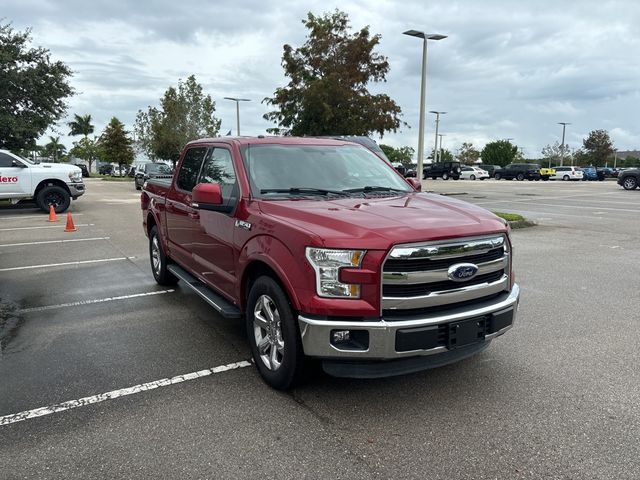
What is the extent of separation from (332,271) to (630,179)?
33.7m

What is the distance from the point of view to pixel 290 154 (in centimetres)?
464

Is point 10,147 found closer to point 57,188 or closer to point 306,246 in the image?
point 57,188

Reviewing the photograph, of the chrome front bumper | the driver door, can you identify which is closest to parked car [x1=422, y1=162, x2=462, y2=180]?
the driver door

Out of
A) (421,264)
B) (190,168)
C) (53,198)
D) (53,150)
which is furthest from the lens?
(53,150)

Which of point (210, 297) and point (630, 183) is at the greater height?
point (630, 183)

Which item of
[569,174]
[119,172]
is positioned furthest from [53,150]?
[569,174]

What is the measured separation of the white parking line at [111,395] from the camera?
338 cm

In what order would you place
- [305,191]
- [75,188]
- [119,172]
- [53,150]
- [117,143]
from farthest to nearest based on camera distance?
[53,150] → [119,172] → [117,143] → [75,188] → [305,191]

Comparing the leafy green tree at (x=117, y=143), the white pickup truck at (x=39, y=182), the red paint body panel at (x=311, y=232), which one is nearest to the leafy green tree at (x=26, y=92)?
the white pickup truck at (x=39, y=182)

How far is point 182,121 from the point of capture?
42.2 metres

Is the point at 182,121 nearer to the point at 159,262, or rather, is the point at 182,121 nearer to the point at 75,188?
the point at 75,188

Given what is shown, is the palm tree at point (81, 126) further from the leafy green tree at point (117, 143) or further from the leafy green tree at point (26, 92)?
the leafy green tree at point (26, 92)

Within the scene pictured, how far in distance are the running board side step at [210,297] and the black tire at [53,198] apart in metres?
12.0

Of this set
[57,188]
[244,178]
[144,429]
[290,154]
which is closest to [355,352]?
[144,429]
